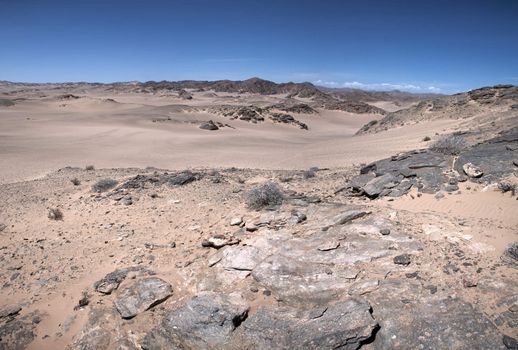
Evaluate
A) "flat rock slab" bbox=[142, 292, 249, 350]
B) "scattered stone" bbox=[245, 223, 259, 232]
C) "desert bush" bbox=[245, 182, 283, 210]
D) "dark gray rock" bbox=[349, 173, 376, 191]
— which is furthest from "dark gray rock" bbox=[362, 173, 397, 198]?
"flat rock slab" bbox=[142, 292, 249, 350]

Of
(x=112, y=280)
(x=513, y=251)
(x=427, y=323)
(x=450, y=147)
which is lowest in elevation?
(x=112, y=280)

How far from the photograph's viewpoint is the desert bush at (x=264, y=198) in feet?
28.4

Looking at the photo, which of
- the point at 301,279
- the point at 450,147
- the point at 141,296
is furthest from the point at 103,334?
the point at 450,147

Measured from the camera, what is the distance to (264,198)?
28.4ft

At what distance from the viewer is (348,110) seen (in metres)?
66.6

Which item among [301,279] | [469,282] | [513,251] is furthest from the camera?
[301,279]

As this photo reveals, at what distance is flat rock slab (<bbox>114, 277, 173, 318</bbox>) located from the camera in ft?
19.0

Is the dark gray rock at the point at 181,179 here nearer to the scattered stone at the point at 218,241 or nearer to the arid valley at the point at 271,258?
the arid valley at the point at 271,258

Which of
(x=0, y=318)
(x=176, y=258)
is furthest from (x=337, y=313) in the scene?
(x=0, y=318)

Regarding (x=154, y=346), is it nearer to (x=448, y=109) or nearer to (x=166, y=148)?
A: (x=166, y=148)

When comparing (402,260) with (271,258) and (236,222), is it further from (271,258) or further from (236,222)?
(236,222)

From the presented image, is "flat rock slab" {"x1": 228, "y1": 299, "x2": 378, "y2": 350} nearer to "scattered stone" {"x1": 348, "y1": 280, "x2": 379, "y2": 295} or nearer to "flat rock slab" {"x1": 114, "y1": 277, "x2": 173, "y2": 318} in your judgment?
"scattered stone" {"x1": 348, "y1": 280, "x2": 379, "y2": 295}

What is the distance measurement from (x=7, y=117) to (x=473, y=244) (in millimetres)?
46350

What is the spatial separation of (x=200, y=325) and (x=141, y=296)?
1.29 metres
